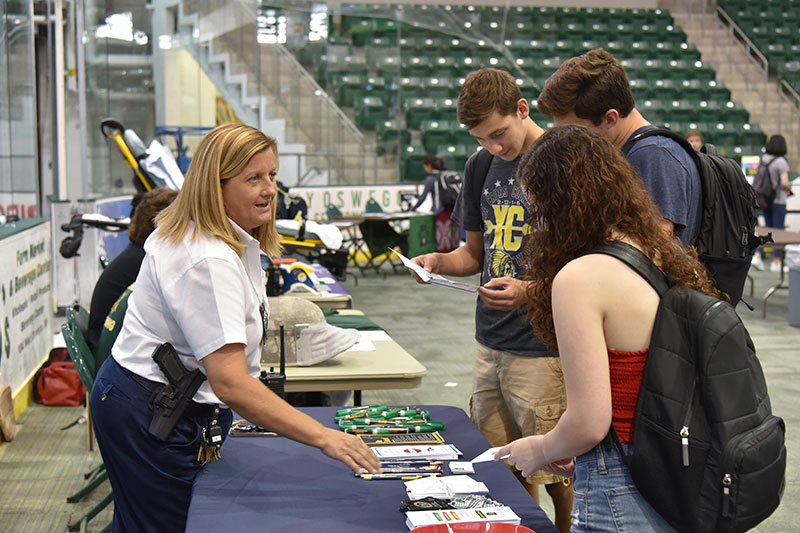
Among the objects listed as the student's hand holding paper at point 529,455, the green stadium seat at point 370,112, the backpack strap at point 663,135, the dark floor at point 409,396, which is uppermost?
the green stadium seat at point 370,112

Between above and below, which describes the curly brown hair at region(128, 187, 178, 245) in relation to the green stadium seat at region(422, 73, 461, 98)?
below

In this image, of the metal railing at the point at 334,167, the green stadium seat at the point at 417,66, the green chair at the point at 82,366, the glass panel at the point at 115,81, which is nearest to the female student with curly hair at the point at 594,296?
the green chair at the point at 82,366

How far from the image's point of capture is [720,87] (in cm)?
1653

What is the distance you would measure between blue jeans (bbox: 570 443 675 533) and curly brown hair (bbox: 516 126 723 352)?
0.98 feet

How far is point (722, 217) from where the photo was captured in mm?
2037

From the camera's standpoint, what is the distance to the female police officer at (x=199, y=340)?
69.4 inches

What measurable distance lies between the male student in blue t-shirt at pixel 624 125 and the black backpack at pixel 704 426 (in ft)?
1.87

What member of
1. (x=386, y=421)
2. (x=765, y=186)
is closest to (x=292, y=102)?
(x=765, y=186)

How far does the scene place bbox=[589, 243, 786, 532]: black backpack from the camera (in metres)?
1.35

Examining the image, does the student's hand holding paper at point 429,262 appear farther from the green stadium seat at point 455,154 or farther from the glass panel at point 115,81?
the green stadium seat at point 455,154

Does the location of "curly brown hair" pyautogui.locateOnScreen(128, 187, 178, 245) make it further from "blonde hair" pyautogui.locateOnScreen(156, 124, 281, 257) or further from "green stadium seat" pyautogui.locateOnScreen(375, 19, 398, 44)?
"green stadium seat" pyautogui.locateOnScreen(375, 19, 398, 44)

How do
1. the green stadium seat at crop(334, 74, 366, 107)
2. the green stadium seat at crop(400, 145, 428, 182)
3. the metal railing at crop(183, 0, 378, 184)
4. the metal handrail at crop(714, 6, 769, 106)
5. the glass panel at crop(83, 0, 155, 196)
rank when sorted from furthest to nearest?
the metal handrail at crop(714, 6, 769, 106)
the green stadium seat at crop(400, 145, 428, 182)
the green stadium seat at crop(334, 74, 366, 107)
the metal railing at crop(183, 0, 378, 184)
the glass panel at crop(83, 0, 155, 196)

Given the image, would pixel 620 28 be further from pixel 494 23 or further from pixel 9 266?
pixel 9 266

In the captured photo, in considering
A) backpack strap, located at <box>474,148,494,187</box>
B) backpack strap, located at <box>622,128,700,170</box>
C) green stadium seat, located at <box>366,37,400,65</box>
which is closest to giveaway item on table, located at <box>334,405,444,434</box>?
backpack strap, located at <box>474,148,494,187</box>
